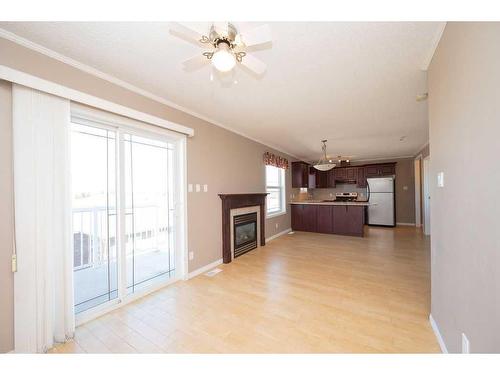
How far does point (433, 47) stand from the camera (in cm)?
160

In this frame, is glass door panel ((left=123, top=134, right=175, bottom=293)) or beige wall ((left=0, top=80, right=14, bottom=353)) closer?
beige wall ((left=0, top=80, right=14, bottom=353))

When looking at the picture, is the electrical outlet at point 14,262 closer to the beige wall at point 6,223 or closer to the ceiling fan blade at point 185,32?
the beige wall at point 6,223

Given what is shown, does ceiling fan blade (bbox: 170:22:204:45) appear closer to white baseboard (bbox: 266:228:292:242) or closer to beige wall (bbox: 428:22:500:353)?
beige wall (bbox: 428:22:500:353)

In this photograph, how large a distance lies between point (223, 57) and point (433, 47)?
5.50 feet

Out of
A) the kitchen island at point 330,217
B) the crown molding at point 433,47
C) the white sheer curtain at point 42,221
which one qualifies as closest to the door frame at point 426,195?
the kitchen island at point 330,217

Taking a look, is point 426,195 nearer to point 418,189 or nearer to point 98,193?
point 418,189

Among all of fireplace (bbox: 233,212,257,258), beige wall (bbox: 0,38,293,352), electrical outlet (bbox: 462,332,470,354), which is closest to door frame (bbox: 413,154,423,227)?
beige wall (bbox: 0,38,293,352)

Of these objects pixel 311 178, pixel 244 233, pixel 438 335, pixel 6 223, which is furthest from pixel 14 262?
pixel 311 178

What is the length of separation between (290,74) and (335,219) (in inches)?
182

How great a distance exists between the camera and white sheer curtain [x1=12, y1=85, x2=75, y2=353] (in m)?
1.50

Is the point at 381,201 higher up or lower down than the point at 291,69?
lower down

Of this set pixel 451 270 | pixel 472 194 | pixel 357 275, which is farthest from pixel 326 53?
pixel 357 275

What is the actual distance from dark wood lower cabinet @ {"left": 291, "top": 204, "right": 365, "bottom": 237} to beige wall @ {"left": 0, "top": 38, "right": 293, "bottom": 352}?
60.7 inches
